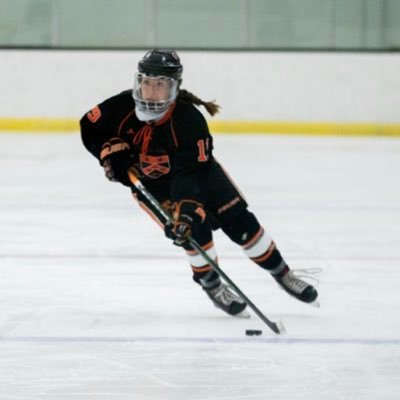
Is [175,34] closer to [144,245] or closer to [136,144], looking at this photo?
[144,245]

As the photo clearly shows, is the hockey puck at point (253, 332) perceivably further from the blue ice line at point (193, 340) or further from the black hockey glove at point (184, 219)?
the black hockey glove at point (184, 219)

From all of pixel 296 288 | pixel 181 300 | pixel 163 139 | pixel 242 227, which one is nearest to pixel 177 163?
pixel 163 139

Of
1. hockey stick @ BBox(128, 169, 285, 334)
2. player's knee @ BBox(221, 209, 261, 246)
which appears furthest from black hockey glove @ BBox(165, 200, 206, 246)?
player's knee @ BBox(221, 209, 261, 246)

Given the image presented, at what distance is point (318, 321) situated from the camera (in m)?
3.98

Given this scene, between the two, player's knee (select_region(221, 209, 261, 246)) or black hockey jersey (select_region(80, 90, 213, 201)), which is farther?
player's knee (select_region(221, 209, 261, 246))

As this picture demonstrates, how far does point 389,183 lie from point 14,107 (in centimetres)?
424

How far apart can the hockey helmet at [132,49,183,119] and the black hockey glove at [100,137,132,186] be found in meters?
0.13

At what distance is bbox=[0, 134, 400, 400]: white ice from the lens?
10.5 ft

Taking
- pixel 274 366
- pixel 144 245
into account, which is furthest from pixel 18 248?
pixel 274 366

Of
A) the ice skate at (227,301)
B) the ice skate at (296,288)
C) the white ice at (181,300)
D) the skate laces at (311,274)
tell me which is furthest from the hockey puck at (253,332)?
the skate laces at (311,274)

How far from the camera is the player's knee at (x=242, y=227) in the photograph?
13.0 ft

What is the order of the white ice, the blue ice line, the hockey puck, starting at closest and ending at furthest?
the white ice < the blue ice line < the hockey puck

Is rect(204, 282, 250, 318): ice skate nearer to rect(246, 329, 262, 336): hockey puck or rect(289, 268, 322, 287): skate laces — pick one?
rect(246, 329, 262, 336): hockey puck

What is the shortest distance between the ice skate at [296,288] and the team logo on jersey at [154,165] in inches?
22.0
